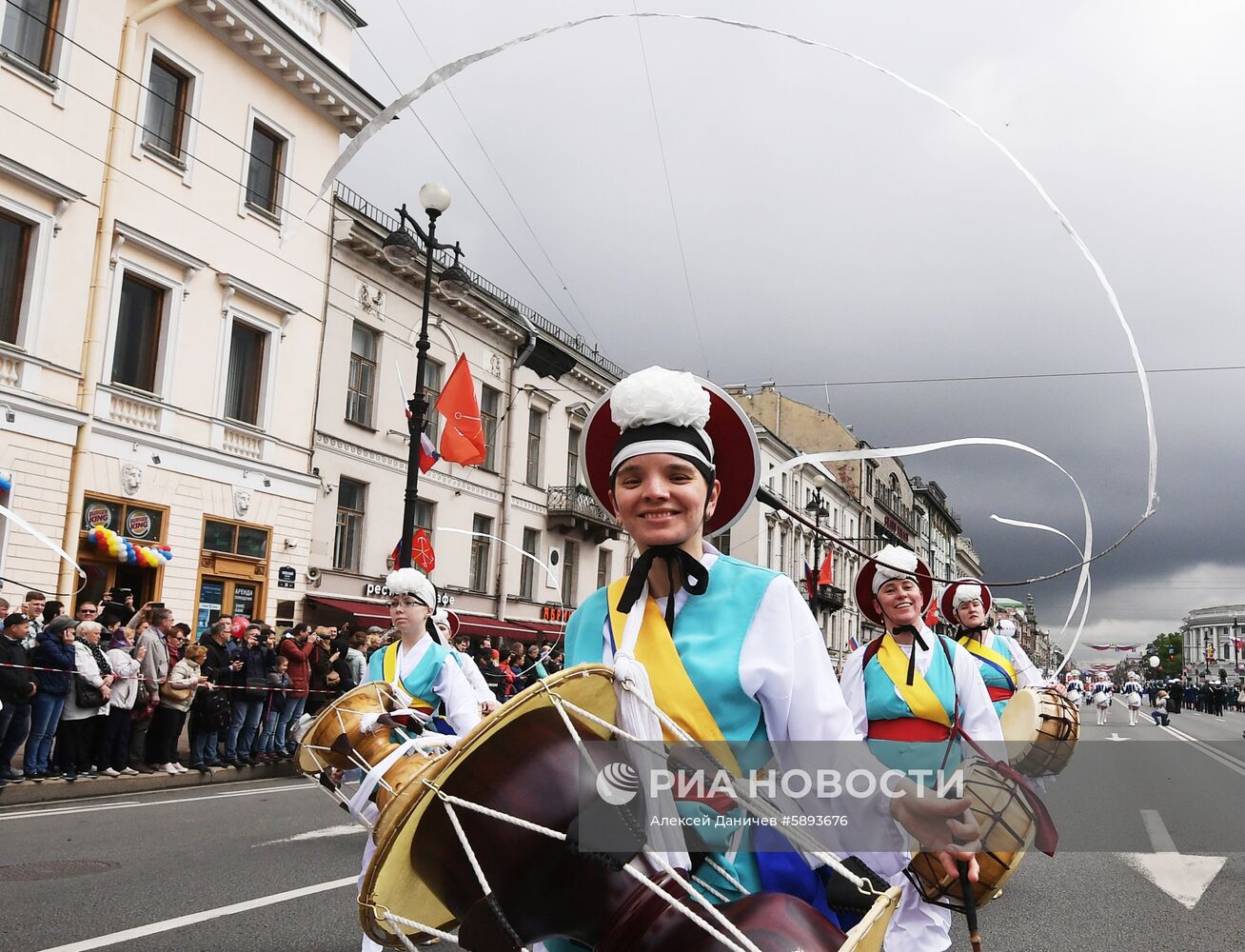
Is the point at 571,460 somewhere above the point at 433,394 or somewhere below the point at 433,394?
below

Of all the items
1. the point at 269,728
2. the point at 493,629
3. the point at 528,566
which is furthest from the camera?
the point at 528,566

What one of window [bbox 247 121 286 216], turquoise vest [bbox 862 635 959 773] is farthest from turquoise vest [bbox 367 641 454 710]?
window [bbox 247 121 286 216]

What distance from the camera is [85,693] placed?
11570 millimetres

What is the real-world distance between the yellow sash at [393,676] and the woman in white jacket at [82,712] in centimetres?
692

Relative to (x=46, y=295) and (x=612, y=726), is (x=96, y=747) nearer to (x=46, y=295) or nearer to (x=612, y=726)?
(x=46, y=295)

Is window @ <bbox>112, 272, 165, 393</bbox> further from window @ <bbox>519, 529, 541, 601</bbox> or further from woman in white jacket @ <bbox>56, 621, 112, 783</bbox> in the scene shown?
window @ <bbox>519, 529, 541, 601</bbox>

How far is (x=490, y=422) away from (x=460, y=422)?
1105cm

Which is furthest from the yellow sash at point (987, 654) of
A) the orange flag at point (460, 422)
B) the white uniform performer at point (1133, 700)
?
the white uniform performer at point (1133, 700)

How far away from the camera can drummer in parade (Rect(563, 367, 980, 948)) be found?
2.26m

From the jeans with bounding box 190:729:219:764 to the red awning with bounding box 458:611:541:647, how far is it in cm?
1270

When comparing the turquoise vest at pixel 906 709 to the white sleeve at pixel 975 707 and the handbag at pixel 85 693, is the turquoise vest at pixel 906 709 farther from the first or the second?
the handbag at pixel 85 693

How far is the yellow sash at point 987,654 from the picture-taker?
28.1 feet

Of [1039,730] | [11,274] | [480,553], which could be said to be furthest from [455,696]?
[480,553]

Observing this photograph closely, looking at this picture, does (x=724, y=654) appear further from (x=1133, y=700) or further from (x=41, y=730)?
(x=1133, y=700)
